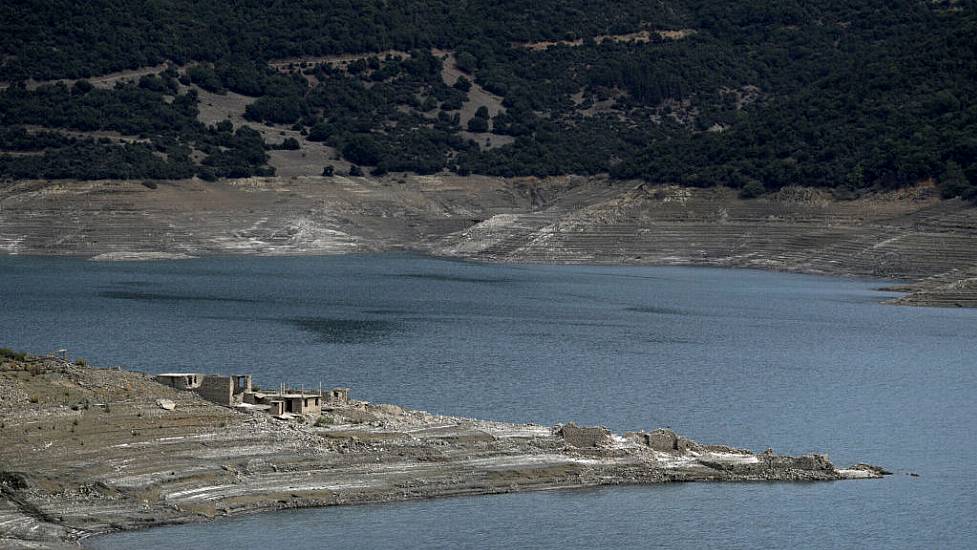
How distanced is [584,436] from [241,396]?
28.5ft

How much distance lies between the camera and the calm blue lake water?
42.7m

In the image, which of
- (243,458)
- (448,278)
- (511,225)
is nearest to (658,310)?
(448,278)

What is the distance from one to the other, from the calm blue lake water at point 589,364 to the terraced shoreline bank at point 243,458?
674 mm

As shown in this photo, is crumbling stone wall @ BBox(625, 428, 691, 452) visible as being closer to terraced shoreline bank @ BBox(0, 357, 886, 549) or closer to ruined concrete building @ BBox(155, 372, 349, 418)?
terraced shoreline bank @ BBox(0, 357, 886, 549)

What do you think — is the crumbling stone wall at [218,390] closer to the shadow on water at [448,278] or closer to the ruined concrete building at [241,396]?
the ruined concrete building at [241,396]

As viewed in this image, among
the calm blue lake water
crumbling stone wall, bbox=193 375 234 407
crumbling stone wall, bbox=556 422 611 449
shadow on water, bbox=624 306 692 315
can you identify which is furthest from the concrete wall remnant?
shadow on water, bbox=624 306 692 315

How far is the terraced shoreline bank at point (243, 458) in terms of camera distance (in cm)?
3959

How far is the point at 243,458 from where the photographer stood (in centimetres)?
4244

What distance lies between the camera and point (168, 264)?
409 ft

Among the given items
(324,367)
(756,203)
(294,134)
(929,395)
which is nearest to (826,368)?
(929,395)

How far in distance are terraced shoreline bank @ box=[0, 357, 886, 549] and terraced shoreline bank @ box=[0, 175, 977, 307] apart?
71.3m

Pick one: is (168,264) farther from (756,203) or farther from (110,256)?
(756,203)

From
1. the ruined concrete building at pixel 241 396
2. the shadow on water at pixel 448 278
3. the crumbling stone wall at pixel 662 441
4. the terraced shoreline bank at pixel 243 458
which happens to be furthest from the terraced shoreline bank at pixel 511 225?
the ruined concrete building at pixel 241 396

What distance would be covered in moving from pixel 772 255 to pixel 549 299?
3064 centimetres
